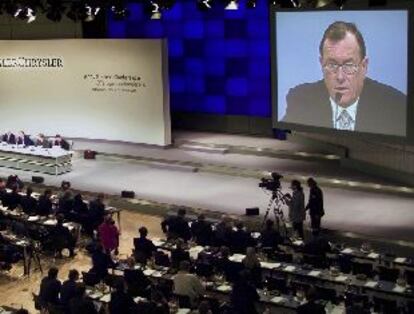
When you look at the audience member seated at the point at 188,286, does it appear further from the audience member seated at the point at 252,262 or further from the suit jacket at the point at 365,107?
the suit jacket at the point at 365,107

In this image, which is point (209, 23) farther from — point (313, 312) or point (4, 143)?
point (313, 312)

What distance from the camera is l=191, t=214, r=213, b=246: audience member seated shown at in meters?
15.4

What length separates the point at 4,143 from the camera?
24.8 meters

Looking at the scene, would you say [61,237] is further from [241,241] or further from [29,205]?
[241,241]

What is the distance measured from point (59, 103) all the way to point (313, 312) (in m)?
18.6

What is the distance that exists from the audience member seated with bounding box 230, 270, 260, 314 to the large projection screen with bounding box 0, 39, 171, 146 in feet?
44.9

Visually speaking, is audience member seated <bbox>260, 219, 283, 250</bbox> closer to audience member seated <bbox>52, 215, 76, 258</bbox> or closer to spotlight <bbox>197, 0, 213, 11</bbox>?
audience member seated <bbox>52, 215, 76, 258</bbox>

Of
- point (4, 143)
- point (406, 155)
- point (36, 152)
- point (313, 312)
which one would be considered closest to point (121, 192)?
point (36, 152)

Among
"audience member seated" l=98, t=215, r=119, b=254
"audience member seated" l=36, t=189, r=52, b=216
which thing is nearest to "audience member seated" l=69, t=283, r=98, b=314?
"audience member seated" l=98, t=215, r=119, b=254

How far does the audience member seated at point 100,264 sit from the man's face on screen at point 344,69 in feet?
25.6

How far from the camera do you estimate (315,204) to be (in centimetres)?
1623

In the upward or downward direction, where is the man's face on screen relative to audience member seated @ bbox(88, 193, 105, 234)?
upward

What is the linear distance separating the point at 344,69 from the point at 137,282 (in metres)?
8.50

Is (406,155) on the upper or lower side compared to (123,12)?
lower
